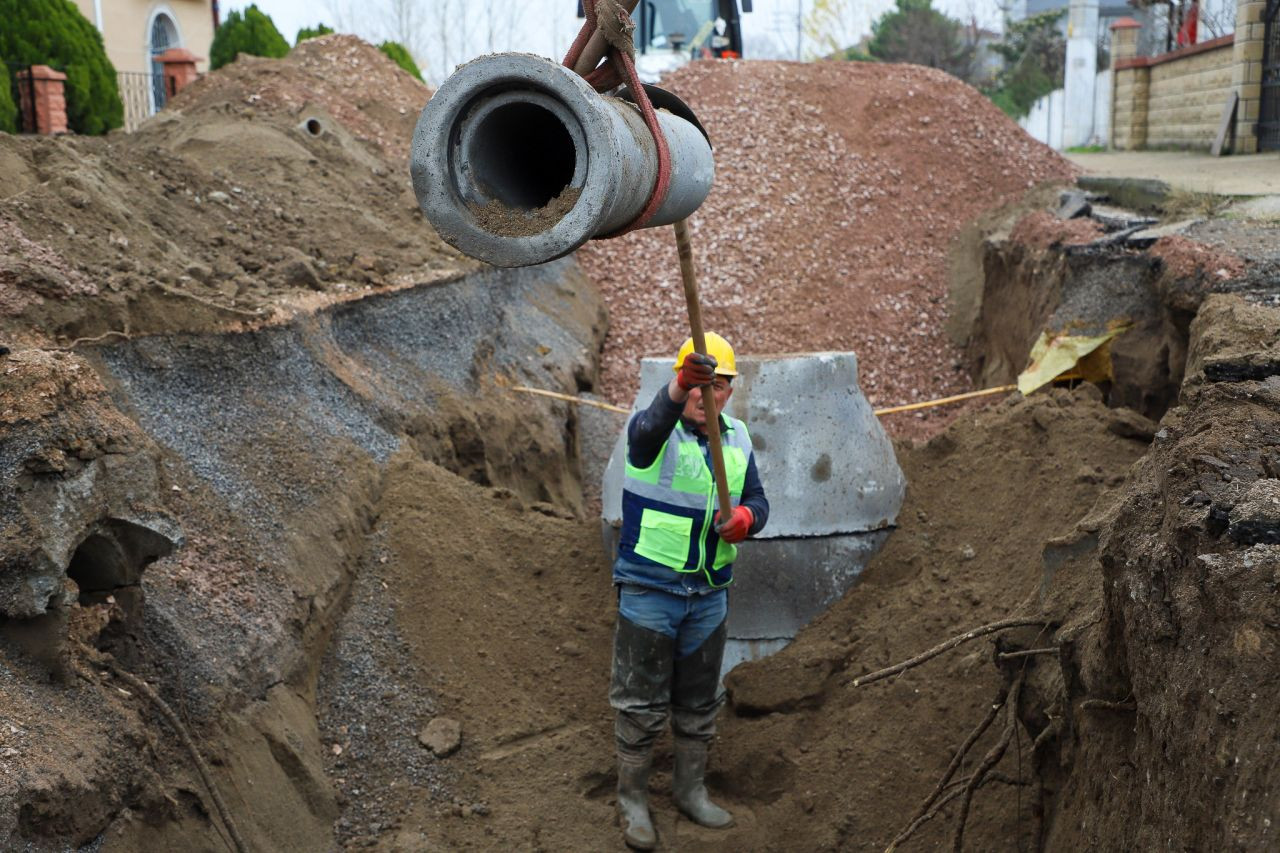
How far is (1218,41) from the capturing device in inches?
712

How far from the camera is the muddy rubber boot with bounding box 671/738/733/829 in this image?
522cm

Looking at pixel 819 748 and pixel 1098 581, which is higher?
pixel 1098 581

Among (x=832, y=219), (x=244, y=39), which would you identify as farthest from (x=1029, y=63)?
(x=832, y=219)

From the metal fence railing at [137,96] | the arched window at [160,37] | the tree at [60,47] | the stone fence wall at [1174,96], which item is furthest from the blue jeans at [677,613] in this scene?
the arched window at [160,37]

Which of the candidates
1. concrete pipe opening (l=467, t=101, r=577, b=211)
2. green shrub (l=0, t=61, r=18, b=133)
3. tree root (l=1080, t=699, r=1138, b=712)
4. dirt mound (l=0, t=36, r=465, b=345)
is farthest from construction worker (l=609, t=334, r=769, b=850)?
green shrub (l=0, t=61, r=18, b=133)

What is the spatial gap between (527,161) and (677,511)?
204 cm

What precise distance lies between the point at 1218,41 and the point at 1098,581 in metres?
16.7

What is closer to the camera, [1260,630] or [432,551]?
[1260,630]

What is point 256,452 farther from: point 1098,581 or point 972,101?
point 972,101

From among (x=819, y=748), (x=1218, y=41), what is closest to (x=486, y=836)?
(x=819, y=748)

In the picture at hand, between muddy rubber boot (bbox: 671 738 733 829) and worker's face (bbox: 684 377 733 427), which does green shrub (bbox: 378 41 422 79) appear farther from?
muddy rubber boot (bbox: 671 738 733 829)

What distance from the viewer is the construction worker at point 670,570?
4910 mm

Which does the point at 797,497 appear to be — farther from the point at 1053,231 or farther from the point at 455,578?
the point at 1053,231

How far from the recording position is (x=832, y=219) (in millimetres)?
13273
